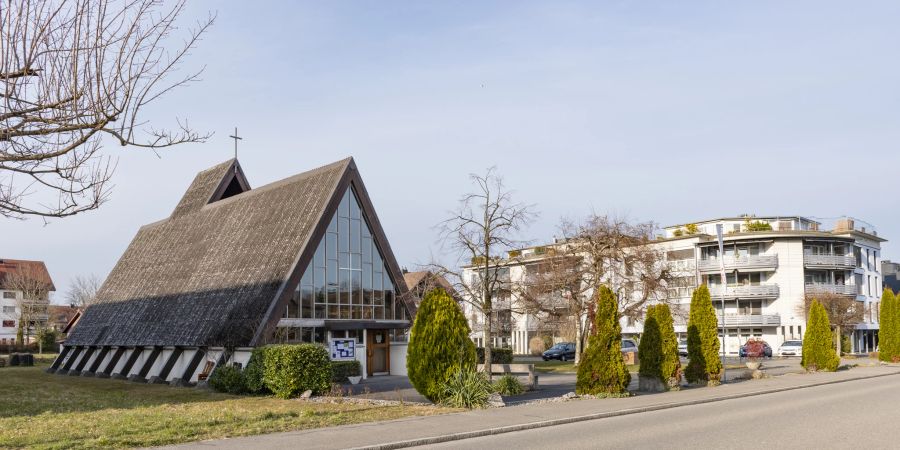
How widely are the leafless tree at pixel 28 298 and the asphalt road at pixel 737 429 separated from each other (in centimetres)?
7120

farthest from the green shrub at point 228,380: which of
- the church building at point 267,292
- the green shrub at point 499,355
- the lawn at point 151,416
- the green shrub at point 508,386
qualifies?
the green shrub at point 499,355

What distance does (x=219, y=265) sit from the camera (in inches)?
1361

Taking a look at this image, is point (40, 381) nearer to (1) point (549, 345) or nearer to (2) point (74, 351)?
(2) point (74, 351)

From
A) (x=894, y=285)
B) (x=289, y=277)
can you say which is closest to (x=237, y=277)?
(x=289, y=277)

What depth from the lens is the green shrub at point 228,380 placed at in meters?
25.9

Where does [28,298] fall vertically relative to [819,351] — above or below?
above

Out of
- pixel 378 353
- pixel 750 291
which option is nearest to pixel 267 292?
pixel 378 353

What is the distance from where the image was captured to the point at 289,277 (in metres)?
29.4

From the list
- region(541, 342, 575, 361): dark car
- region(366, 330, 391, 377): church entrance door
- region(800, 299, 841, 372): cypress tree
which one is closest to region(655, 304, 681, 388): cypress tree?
region(366, 330, 391, 377): church entrance door

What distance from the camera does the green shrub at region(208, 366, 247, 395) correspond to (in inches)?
1019

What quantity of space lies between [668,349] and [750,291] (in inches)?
1946

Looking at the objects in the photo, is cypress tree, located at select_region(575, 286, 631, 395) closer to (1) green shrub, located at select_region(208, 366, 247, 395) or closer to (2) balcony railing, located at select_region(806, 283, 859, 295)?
(1) green shrub, located at select_region(208, 366, 247, 395)

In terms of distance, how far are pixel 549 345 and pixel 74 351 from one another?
4494 cm

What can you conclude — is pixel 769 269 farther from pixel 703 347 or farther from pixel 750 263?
pixel 703 347
